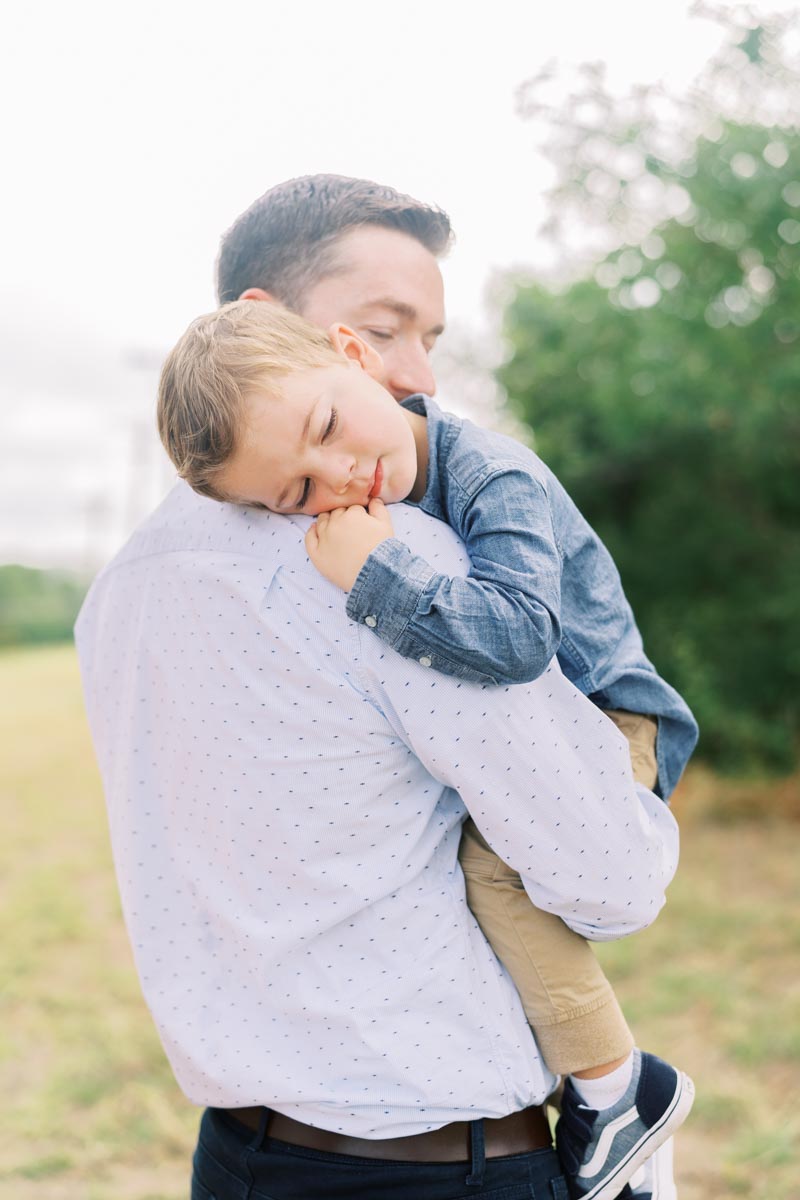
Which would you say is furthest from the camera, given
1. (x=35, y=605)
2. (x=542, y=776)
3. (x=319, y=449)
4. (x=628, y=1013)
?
(x=35, y=605)

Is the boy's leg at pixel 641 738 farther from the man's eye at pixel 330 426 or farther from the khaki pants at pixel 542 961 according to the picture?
the man's eye at pixel 330 426

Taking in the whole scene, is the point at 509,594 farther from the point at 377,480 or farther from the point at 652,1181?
the point at 652,1181

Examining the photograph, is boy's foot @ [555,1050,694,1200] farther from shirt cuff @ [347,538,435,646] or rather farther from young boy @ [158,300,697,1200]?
shirt cuff @ [347,538,435,646]

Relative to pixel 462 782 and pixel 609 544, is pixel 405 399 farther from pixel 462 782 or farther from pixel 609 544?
pixel 609 544

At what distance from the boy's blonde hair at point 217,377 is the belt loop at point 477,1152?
2.43 ft

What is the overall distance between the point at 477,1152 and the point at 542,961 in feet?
0.68

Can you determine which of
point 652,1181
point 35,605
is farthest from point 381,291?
point 35,605

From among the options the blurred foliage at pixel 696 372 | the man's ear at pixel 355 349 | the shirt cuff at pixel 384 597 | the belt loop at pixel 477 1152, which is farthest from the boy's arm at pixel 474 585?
the blurred foliage at pixel 696 372

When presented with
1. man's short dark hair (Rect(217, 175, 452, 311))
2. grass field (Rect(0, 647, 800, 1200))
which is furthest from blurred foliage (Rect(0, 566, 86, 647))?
man's short dark hair (Rect(217, 175, 452, 311))

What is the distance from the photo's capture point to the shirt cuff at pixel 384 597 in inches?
45.4

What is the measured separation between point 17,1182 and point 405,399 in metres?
3.40

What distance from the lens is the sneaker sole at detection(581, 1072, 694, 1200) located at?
1333mm

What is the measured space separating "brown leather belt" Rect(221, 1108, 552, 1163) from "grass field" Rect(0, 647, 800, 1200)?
265cm

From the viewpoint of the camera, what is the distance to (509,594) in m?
1.21
